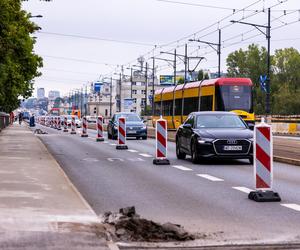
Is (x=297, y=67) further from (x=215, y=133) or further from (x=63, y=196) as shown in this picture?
(x=63, y=196)

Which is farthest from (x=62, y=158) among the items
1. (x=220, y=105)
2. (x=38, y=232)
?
(x=220, y=105)

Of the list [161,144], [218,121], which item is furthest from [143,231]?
[218,121]

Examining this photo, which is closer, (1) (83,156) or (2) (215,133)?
(2) (215,133)

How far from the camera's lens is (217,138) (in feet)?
61.7

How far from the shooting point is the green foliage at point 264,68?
126 metres

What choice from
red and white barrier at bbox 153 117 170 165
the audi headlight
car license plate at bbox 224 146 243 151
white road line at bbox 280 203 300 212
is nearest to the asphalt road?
white road line at bbox 280 203 300 212

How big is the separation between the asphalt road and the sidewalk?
50cm

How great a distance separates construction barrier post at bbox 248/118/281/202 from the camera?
11.6 meters

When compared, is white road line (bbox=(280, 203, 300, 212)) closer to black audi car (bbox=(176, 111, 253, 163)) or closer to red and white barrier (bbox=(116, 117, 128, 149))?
black audi car (bbox=(176, 111, 253, 163))

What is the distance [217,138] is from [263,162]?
7083 millimetres

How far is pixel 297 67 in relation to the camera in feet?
428

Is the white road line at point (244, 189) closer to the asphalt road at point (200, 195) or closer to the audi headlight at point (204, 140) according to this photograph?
the asphalt road at point (200, 195)

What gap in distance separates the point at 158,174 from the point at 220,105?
25.4 m

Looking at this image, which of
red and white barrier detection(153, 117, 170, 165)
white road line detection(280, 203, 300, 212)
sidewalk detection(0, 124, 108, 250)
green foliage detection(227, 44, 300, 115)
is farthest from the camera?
green foliage detection(227, 44, 300, 115)
